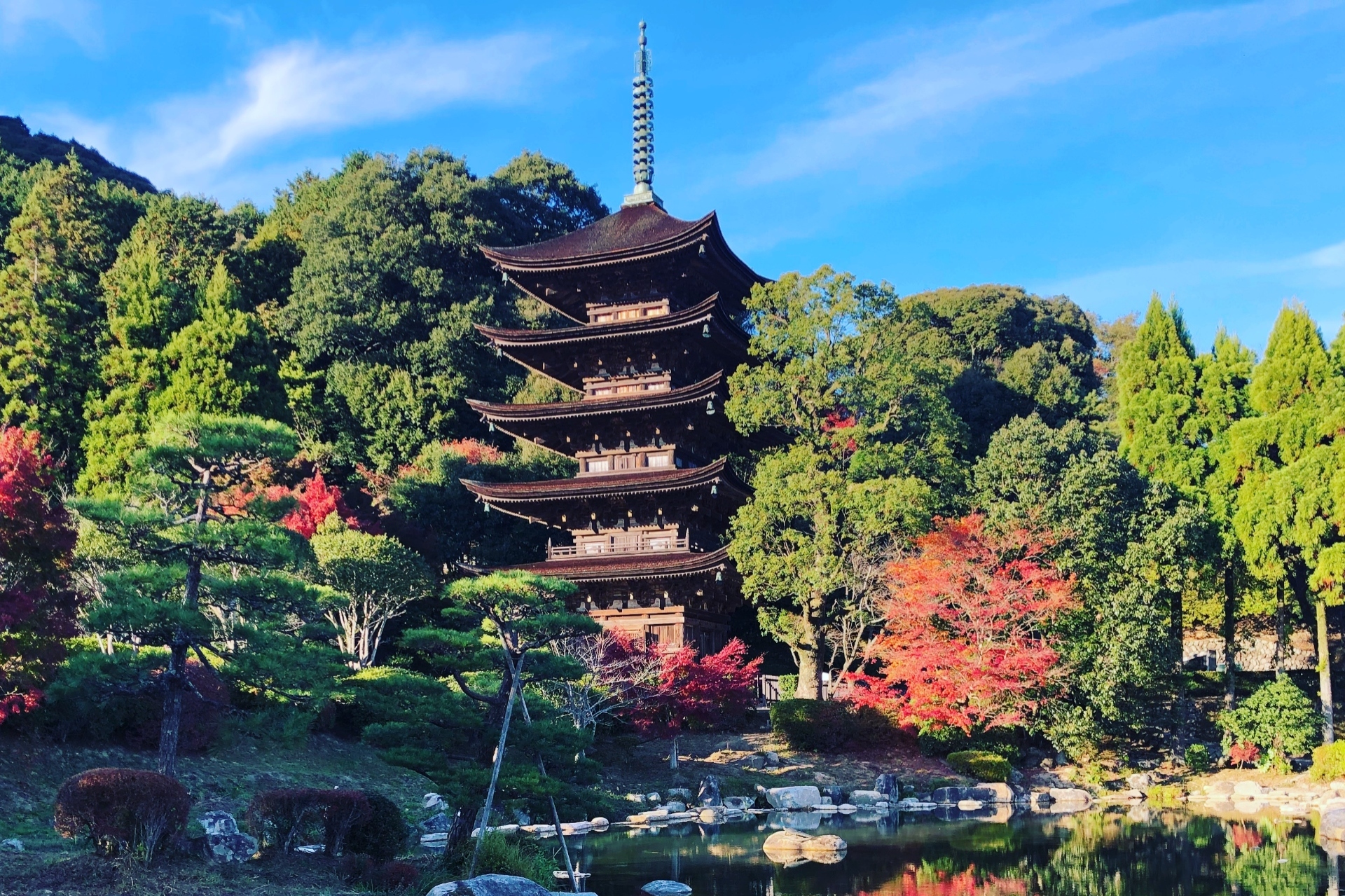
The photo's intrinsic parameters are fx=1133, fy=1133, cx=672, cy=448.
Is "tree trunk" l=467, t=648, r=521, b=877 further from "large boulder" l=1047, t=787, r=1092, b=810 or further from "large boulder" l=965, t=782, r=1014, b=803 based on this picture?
"large boulder" l=1047, t=787, r=1092, b=810

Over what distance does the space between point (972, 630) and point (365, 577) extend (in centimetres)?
1511

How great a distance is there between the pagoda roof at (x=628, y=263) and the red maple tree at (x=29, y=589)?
Answer: 2055 cm

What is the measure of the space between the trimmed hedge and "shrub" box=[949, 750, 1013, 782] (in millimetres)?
1941

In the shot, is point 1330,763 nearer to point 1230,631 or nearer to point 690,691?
point 1230,631

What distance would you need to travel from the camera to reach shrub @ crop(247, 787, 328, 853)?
13.1m

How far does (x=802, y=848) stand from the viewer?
734 inches

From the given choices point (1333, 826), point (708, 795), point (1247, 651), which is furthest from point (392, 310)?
point (1333, 826)

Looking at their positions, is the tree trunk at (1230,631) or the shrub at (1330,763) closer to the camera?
the shrub at (1330,763)

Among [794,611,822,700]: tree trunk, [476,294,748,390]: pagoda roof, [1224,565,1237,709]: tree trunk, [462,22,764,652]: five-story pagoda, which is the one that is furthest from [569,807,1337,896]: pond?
[476,294,748,390]: pagoda roof

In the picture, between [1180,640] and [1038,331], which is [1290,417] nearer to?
[1180,640]

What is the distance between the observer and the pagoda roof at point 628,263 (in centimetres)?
3497

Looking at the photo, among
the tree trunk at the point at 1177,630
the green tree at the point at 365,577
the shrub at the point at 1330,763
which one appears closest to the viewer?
the shrub at the point at 1330,763

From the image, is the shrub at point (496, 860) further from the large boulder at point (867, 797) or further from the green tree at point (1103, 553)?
the green tree at point (1103, 553)

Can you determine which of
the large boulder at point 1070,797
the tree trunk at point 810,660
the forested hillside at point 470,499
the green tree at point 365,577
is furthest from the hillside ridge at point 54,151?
the large boulder at point 1070,797
